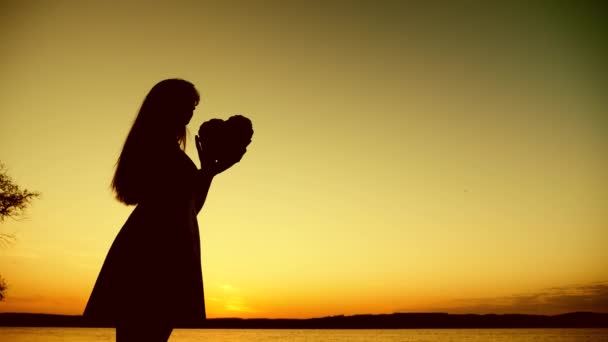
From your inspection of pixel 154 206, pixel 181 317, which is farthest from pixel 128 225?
pixel 181 317

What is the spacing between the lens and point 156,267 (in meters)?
2.22

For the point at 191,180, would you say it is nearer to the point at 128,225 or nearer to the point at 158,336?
the point at 128,225

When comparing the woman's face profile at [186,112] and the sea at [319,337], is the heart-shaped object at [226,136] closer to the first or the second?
the woman's face profile at [186,112]

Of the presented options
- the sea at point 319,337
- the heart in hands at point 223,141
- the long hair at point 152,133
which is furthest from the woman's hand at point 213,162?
the sea at point 319,337

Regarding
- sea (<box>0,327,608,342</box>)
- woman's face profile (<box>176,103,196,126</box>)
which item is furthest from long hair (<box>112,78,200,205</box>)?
sea (<box>0,327,608,342</box>)

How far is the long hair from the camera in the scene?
2.49m

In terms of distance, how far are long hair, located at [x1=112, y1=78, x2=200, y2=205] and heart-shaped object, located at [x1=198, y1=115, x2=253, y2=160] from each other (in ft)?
0.50

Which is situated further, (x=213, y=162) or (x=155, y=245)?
(x=213, y=162)

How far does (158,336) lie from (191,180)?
2.25 feet

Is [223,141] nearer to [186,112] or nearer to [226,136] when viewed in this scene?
[226,136]

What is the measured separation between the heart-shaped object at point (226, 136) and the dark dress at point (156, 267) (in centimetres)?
20

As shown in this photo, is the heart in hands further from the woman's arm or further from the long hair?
the long hair

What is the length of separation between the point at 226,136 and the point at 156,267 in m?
0.69

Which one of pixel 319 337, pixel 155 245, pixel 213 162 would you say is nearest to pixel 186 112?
pixel 213 162
